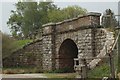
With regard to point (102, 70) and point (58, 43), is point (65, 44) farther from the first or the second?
point (102, 70)

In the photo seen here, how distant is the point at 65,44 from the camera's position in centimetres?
1759

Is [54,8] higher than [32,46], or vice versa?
[54,8]

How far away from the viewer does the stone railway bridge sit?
46.3 ft

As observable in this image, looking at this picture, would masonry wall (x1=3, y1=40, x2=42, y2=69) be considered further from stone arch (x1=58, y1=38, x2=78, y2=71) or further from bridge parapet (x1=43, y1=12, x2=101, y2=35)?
stone arch (x1=58, y1=38, x2=78, y2=71)

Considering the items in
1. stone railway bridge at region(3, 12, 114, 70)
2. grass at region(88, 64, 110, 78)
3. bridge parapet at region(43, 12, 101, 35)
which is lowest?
grass at region(88, 64, 110, 78)

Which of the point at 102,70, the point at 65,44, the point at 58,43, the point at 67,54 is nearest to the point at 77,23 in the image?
the point at 65,44

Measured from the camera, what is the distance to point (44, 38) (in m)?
18.3

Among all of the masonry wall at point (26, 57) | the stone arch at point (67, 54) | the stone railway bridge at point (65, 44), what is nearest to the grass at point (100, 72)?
the stone railway bridge at point (65, 44)

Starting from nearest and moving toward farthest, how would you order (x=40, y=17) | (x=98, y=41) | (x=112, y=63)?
(x=112, y=63) < (x=98, y=41) < (x=40, y=17)

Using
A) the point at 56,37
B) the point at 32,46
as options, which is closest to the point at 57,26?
the point at 56,37

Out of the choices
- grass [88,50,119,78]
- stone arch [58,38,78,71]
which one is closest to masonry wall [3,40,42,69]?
stone arch [58,38,78,71]

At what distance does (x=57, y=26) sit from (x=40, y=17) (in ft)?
60.1

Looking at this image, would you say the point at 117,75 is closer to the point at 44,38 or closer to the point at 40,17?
the point at 44,38

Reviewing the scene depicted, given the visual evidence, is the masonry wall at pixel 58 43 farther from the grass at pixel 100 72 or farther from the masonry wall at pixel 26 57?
the grass at pixel 100 72
